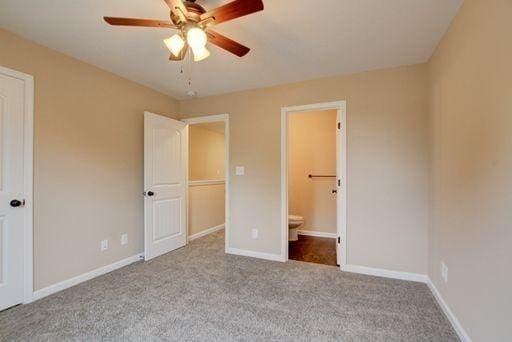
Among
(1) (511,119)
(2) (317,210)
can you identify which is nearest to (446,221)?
(1) (511,119)

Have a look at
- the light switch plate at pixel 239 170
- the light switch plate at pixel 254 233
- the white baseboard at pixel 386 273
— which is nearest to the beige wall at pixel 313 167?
the light switch plate at pixel 239 170

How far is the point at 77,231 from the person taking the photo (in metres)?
2.55

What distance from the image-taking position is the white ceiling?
5.80 feet

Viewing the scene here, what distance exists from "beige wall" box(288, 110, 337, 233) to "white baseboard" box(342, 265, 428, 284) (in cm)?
161

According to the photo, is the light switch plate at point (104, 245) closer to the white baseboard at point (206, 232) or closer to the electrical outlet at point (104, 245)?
the electrical outlet at point (104, 245)

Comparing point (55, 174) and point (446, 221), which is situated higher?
point (55, 174)

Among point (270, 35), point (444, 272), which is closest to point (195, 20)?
point (270, 35)

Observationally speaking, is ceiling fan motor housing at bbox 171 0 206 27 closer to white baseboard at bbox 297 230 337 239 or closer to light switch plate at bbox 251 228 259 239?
light switch plate at bbox 251 228 259 239

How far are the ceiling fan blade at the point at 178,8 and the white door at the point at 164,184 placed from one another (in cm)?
197

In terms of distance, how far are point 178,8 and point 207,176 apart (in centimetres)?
443

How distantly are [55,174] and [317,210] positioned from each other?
3.83 metres

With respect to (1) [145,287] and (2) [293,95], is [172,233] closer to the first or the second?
(1) [145,287]

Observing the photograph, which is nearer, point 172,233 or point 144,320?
point 144,320

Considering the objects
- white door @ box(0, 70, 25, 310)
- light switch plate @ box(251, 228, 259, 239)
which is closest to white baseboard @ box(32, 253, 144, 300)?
white door @ box(0, 70, 25, 310)
